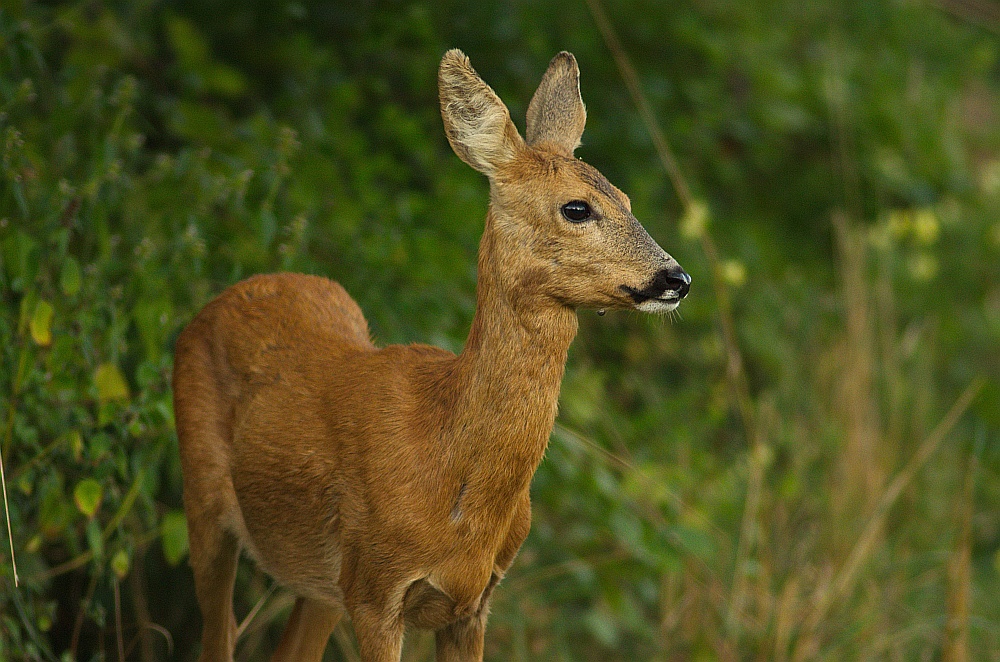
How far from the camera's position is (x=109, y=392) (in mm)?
4117

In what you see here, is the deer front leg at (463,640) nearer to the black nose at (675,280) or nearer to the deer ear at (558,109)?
the black nose at (675,280)

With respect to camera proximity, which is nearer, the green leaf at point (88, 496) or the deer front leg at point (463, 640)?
the deer front leg at point (463, 640)

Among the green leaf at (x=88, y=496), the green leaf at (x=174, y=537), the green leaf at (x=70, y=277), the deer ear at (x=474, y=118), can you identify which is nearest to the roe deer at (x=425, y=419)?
the deer ear at (x=474, y=118)

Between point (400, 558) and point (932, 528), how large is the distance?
5.23 meters

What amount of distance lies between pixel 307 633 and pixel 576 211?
54.9 inches

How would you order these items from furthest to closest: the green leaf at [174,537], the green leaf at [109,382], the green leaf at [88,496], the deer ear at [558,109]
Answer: the green leaf at [174,537] < the green leaf at [109,382] < the green leaf at [88,496] < the deer ear at [558,109]

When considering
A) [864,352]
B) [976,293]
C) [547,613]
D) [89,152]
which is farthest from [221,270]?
[976,293]

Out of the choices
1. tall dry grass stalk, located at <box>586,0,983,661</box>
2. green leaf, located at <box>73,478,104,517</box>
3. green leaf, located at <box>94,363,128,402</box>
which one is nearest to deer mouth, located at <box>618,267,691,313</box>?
tall dry grass stalk, located at <box>586,0,983,661</box>

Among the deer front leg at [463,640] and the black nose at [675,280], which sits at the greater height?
the black nose at [675,280]

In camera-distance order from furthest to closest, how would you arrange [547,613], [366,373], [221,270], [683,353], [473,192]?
[683,353]
[473,192]
[547,613]
[221,270]
[366,373]

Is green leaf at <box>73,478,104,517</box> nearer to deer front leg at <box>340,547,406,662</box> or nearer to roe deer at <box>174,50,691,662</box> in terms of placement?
roe deer at <box>174,50,691,662</box>

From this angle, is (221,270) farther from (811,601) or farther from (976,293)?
(976,293)

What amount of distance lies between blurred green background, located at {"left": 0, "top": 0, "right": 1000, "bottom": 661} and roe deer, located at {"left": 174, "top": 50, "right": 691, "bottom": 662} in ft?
2.36

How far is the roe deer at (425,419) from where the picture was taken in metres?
2.88
